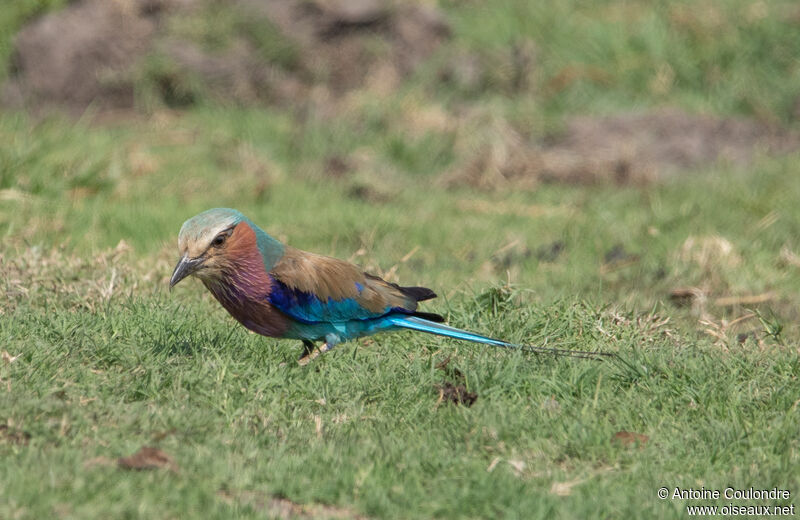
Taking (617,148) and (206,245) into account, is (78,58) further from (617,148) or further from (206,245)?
(206,245)

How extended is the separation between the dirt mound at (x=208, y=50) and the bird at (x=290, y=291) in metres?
6.94

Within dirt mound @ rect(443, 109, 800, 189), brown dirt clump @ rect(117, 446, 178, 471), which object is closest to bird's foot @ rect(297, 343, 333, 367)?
brown dirt clump @ rect(117, 446, 178, 471)

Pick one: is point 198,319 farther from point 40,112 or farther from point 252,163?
point 40,112

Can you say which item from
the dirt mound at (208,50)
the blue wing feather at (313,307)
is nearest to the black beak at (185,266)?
the blue wing feather at (313,307)

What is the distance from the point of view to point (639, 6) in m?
14.0

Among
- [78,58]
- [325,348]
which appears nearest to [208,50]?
[78,58]

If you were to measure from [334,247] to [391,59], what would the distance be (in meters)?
4.97

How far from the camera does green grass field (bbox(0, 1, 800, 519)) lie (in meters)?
4.30

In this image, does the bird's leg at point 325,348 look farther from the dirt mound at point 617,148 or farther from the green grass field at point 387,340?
the dirt mound at point 617,148

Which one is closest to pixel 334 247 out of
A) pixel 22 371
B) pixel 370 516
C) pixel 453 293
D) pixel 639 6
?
pixel 453 293

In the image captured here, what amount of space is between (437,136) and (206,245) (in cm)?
630

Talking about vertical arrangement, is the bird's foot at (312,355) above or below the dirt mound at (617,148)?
above

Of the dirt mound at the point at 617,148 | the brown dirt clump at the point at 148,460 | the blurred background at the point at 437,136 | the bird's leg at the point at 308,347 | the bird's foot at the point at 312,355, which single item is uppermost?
the brown dirt clump at the point at 148,460

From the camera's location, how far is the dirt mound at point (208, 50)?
11984 mm
